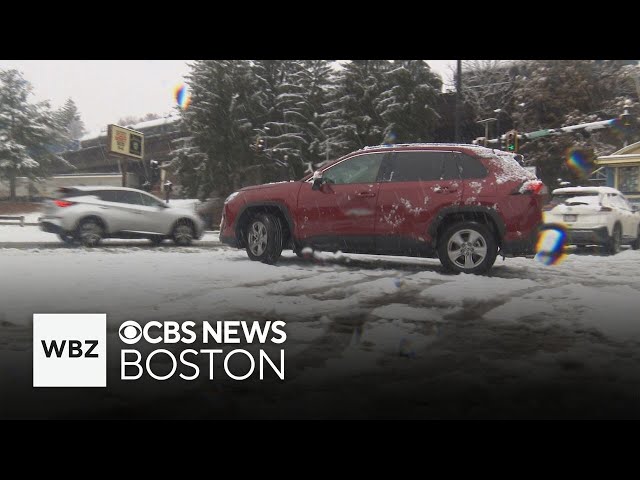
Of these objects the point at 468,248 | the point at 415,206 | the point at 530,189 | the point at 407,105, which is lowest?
the point at 468,248

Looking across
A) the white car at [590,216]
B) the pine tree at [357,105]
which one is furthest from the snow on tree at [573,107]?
the white car at [590,216]

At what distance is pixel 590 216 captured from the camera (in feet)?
34.5

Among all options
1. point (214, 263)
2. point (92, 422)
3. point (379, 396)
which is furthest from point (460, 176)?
point (92, 422)

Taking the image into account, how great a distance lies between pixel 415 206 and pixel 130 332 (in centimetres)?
378

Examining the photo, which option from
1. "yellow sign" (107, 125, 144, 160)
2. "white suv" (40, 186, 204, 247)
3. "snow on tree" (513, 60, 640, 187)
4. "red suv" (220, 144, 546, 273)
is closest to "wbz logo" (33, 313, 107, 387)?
"red suv" (220, 144, 546, 273)

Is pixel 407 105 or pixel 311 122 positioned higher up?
pixel 407 105

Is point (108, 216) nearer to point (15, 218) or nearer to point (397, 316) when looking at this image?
point (15, 218)

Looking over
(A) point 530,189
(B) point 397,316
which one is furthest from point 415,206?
(B) point 397,316

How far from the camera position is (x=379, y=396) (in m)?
2.89

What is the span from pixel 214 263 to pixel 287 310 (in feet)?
10.7

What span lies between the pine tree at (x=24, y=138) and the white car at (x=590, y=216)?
346 inches

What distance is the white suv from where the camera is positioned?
35.4 ft

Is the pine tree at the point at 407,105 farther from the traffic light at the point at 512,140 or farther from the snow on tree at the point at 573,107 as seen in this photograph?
the snow on tree at the point at 573,107

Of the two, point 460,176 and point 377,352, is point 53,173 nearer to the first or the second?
point 460,176
